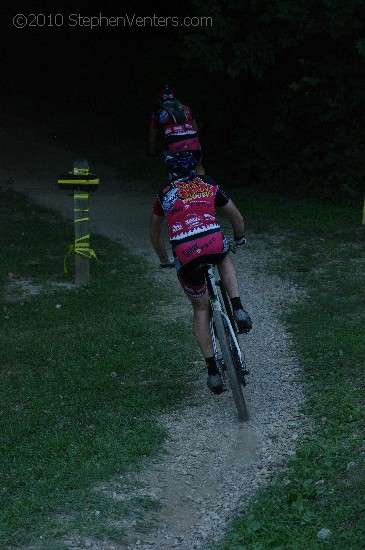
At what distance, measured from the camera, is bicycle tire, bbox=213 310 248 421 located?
634cm

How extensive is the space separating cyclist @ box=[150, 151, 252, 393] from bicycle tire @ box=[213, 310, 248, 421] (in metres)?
0.16

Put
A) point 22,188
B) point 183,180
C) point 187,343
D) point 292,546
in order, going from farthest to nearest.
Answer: point 22,188, point 187,343, point 183,180, point 292,546

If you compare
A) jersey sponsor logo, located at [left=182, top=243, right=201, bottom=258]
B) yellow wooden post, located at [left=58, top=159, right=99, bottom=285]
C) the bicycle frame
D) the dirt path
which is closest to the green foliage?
yellow wooden post, located at [left=58, top=159, right=99, bottom=285]

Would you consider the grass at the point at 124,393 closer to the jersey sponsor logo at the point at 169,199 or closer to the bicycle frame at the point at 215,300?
the bicycle frame at the point at 215,300

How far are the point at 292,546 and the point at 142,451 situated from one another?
5.31 ft

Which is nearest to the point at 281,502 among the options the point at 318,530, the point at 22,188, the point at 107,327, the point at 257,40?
the point at 318,530

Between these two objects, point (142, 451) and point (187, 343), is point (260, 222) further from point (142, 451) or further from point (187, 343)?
point (142, 451)

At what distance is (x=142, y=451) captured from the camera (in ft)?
20.2

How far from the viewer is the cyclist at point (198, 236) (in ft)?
21.0

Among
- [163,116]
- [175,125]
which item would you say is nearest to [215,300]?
[175,125]

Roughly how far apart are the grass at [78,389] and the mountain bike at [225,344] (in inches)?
23.0

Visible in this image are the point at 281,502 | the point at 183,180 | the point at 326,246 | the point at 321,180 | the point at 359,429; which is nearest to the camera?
the point at 281,502

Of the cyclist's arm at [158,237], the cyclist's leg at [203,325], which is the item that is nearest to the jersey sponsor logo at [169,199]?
the cyclist's arm at [158,237]

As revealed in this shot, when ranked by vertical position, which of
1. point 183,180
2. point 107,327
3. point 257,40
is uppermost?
point 257,40
